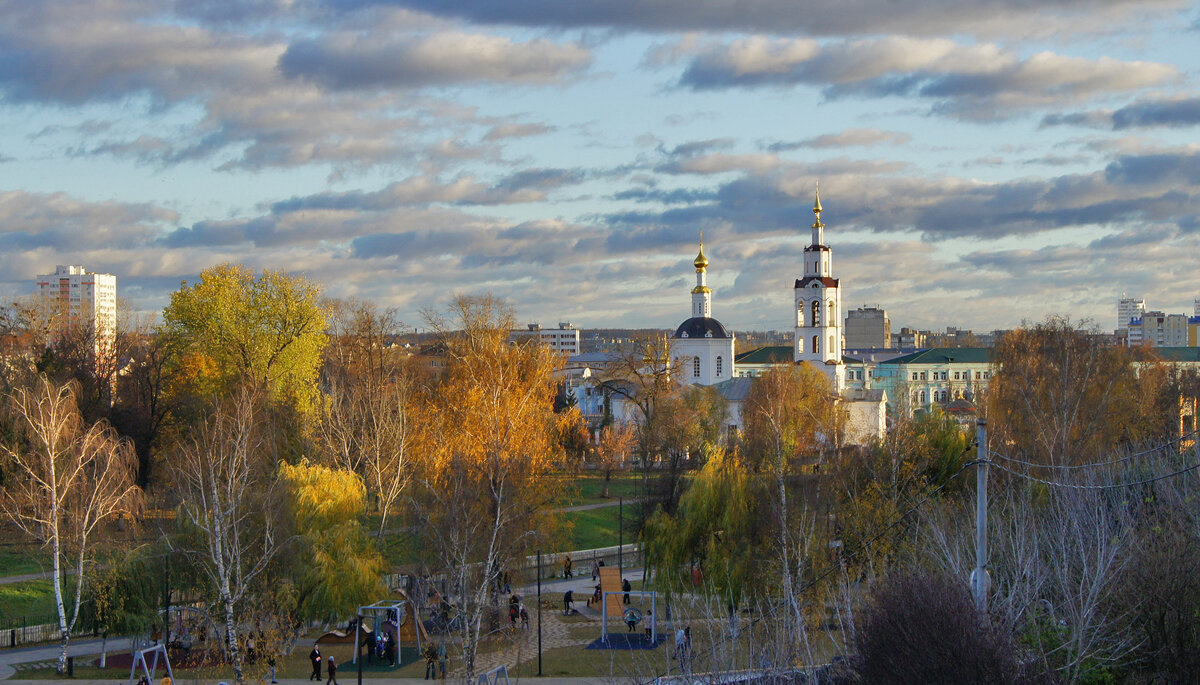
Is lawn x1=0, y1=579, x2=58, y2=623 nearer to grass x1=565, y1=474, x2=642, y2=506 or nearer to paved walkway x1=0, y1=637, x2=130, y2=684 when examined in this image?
paved walkway x1=0, y1=637, x2=130, y2=684

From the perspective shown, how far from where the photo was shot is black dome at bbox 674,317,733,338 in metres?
93.8

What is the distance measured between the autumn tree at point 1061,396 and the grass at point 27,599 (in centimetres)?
2972

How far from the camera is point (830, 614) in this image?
95.8 ft

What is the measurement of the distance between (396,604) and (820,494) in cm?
1218

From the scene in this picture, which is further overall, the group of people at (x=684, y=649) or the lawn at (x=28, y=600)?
the lawn at (x=28, y=600)

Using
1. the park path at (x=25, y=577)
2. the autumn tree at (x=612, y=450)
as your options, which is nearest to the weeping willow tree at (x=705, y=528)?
the park path at (x=25, y=577)

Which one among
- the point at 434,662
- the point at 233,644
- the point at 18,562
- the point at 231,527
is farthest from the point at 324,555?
the point at 18,562

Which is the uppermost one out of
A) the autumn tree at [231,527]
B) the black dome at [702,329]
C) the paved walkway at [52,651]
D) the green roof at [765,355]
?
the black dome at [702,329]

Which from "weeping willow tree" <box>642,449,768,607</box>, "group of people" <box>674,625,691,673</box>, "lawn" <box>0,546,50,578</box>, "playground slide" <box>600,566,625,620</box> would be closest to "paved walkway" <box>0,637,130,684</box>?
"lawn" <box>0,546,50,578</box>

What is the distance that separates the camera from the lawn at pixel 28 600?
33.7 meters

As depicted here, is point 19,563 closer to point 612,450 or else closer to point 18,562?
point 18,562

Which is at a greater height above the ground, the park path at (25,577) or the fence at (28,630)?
the park path at (25,577)

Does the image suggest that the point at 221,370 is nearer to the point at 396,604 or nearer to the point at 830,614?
the point at 396,604

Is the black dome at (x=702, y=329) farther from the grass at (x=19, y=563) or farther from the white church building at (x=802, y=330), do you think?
the grass at (x=19, y=563)
